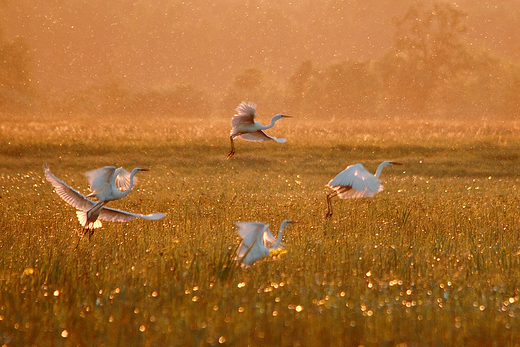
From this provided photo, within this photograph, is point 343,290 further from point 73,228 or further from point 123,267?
point 73,228

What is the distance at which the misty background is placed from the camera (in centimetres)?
6694

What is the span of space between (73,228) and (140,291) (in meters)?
5.05

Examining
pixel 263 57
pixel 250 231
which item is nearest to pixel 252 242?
pixel 250 231

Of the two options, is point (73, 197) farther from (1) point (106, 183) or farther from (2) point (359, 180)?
(2) point (359, 180)

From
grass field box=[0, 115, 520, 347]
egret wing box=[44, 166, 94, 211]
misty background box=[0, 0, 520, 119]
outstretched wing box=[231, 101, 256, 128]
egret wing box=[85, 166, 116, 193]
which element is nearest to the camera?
grass field box=[0, 115, 520, 347]

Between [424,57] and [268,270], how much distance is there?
60515 mm

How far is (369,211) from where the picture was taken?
1331 centimetres

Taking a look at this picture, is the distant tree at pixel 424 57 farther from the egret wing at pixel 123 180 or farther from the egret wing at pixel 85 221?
the egret wing at pixel 85 221

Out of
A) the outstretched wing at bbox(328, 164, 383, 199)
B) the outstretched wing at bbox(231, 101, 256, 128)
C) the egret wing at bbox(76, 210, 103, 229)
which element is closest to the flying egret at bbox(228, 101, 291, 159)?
the outstretched wing at bbox(231, 101, 256, 128)

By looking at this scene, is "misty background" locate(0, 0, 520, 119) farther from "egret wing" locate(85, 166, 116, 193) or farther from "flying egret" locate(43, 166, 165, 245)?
"egret wing" locate(85, 166, 116, 193)

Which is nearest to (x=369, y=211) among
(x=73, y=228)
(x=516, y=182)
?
(x=73, y=228)

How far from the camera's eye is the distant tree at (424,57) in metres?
63.2

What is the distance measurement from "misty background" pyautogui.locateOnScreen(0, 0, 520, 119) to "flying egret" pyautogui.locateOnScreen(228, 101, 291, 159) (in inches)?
2195

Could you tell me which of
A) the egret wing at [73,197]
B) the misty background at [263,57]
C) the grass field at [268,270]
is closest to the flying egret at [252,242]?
the grass field at [268,270]
